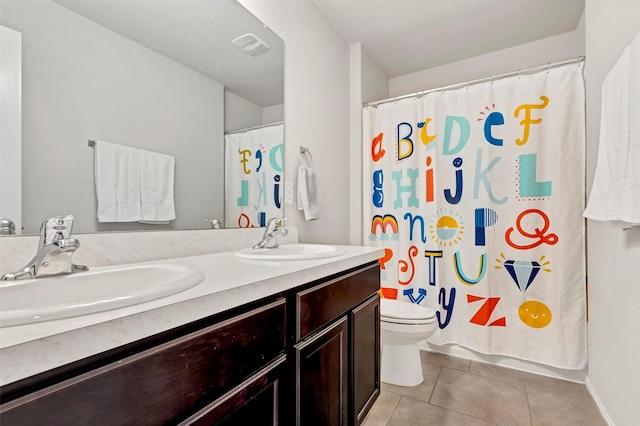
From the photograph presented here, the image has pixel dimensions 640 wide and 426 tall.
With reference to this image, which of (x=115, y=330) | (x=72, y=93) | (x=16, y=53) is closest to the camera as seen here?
(x=115, y=330)

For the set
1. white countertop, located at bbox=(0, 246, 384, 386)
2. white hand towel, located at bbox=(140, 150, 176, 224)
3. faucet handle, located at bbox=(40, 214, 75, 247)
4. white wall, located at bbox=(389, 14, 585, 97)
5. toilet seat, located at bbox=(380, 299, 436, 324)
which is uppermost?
white wall, located at bbox=(389, 14, 585, 97)

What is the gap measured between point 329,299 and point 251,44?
4.36ft

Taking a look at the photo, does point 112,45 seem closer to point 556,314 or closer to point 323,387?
point 323,387

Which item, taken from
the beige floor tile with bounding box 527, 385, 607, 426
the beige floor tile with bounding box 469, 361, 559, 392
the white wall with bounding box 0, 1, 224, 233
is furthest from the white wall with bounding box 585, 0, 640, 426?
the white wall with bounding box 0, 1, 224, 233

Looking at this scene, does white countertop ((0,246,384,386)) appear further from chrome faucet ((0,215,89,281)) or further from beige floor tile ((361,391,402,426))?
beige floor tile ((361,391,402,426))

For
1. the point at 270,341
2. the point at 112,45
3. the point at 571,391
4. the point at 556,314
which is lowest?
the point at 571,391

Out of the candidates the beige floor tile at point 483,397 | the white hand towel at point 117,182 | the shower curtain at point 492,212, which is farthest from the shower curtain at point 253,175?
the beige floor tile at point 483,397

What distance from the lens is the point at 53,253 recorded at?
0.75m

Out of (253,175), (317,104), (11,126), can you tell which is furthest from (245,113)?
(11,126)

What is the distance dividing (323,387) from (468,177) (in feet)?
5.65

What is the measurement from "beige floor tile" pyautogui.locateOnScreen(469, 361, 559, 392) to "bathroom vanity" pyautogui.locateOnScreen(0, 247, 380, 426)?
113 centimetres

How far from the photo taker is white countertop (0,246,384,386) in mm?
412

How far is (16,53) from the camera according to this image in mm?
811

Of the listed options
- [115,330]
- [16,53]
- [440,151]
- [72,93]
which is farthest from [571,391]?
[16,53]
